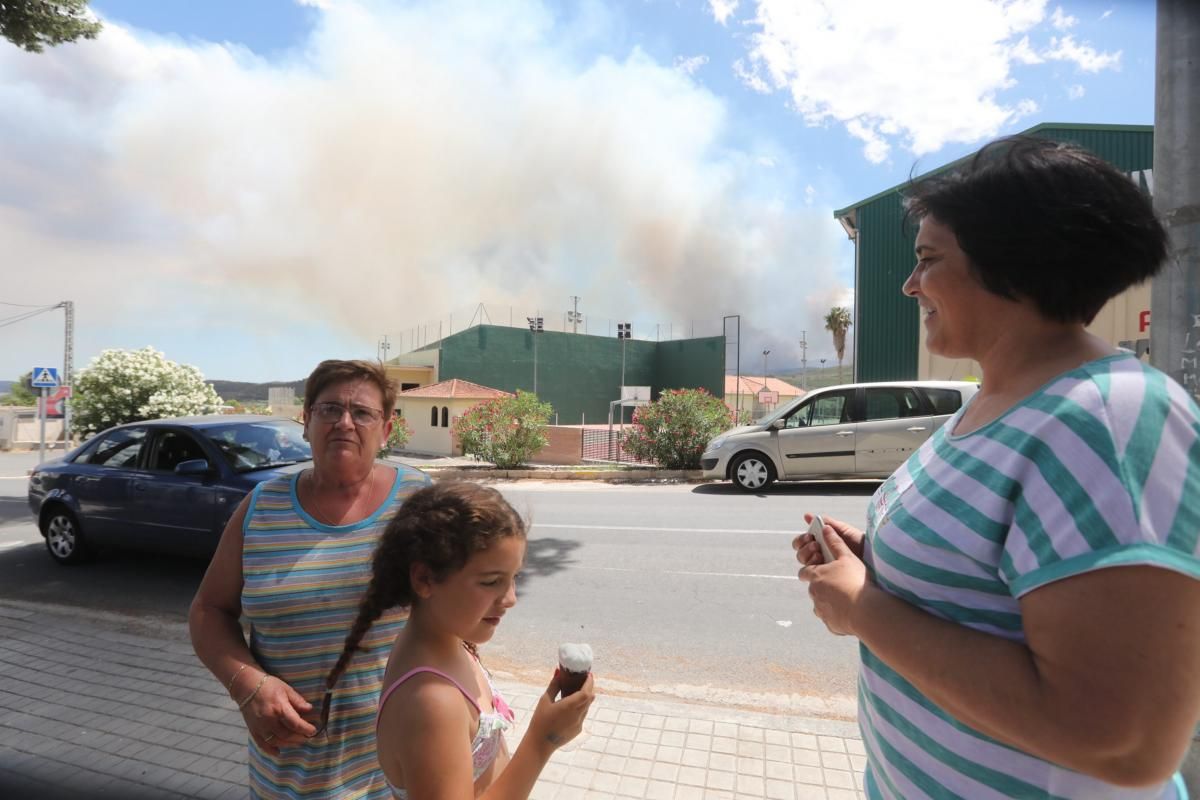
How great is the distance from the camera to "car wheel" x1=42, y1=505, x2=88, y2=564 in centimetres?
727

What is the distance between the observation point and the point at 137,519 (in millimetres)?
6641

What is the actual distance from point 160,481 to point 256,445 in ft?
3.40

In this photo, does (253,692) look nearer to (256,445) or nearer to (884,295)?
(256,445)

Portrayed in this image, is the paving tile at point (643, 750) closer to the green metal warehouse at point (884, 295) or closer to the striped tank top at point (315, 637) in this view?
the striped tank top at point (315, 637)

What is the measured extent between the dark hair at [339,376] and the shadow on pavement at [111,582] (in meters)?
4.75

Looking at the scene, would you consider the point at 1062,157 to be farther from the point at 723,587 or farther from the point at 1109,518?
the point at 723,587

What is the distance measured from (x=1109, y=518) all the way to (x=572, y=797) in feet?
8.57

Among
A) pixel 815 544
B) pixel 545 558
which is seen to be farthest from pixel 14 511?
pixel 815 544

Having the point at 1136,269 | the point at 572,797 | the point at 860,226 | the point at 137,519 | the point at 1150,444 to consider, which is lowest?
the point at 572,797

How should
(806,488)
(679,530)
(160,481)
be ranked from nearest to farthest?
(160,481)
(679,530)
(806,488)

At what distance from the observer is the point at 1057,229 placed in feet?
3.39

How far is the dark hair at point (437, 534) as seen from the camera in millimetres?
1429

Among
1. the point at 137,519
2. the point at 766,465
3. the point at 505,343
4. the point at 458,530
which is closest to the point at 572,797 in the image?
the point at 458,530

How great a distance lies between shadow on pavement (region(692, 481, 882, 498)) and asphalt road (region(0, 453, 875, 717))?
0.73 metres
